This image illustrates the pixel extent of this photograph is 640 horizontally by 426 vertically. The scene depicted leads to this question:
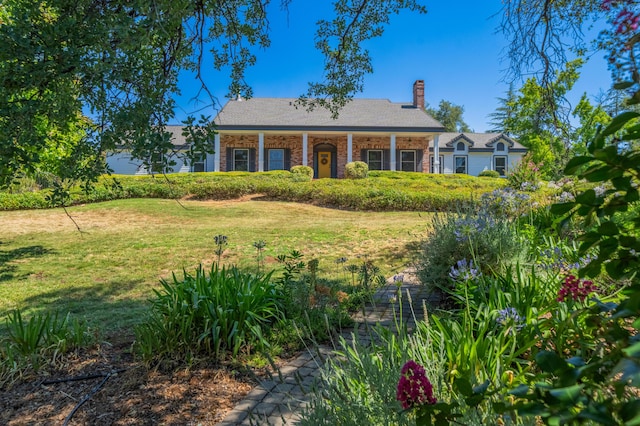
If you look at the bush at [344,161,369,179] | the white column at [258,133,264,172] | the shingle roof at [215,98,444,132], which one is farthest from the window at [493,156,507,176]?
the white column at [258,133,264,172]

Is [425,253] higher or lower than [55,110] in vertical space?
lower

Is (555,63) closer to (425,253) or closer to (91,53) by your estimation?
(425,253)

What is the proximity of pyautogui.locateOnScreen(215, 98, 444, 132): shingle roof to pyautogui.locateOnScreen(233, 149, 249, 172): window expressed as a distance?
6.03ft

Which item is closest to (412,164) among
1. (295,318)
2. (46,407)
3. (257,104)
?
(257,104)

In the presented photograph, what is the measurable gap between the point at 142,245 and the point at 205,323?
662cm

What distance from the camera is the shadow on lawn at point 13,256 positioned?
24.0 feet

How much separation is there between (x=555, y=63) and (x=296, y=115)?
64.3ft

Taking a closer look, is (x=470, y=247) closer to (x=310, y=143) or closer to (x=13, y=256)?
(x=13, y=256)

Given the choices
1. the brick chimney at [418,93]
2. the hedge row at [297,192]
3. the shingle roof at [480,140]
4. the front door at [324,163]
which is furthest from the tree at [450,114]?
the hedge row at [297,192]

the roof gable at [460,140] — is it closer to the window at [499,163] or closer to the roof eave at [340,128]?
the window at [499,163]

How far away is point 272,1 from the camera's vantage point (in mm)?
5070

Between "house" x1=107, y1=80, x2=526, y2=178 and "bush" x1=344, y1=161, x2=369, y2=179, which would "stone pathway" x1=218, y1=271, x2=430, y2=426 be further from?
"house" x1=107, y1=80, x2=526, y2=178

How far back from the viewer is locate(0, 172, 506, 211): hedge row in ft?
43.4

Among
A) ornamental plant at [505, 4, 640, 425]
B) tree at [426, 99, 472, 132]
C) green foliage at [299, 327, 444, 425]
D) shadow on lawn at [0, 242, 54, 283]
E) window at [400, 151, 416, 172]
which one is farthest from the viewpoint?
tree at [426, 99, 472, 132]
